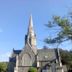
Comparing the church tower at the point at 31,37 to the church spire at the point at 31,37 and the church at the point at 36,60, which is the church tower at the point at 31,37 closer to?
the church spire at the point at 31,37

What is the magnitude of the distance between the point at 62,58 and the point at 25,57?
14509 mm

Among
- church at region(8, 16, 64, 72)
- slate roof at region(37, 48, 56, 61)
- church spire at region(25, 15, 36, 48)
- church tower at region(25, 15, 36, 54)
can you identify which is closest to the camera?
church at region(8, 16, 64, 72)

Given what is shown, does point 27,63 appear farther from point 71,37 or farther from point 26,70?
point 71,37

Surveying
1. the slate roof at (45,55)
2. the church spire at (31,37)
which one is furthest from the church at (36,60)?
the church spire at (31,37)

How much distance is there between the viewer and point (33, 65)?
236 ft

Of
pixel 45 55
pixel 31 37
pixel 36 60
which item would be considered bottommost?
pixel 36 60

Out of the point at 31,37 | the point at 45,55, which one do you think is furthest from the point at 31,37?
the point at 45,55

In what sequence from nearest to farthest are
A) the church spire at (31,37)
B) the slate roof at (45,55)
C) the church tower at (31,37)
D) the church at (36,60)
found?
the church at (36,60), the slate roof at (45,55), the church tower at (31,37), the church spire at (31,37)

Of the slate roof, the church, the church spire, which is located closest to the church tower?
the church spire

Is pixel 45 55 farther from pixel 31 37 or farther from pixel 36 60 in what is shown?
pixel 31 37

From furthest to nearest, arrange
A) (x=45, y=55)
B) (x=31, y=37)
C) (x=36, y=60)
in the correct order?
(x=31, y=37), (x=45, y=55), (x=36, y=60)

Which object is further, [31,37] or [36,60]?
[31,37]

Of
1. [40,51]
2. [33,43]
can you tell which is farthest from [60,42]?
[33,43]

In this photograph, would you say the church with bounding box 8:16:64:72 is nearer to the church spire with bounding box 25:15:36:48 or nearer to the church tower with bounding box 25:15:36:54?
the church tower with bounding box 25:15:36:54
